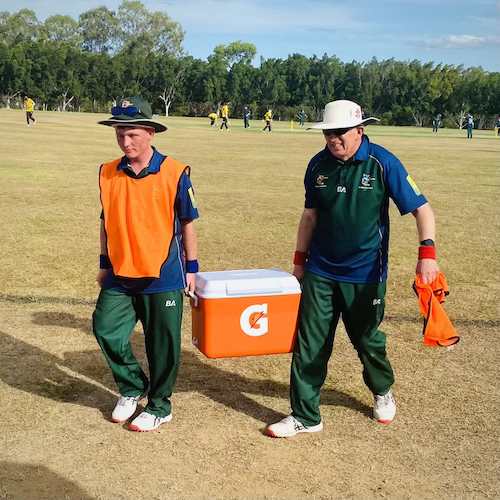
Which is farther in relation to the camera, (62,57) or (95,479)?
(62,57)

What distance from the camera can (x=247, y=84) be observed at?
96500mm

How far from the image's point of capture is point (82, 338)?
636cm

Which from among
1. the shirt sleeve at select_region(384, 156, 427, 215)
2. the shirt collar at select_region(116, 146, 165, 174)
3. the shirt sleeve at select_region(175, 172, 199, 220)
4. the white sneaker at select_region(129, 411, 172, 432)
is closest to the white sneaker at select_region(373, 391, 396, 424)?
the shirt sleeve at select_region(384, 156, 427, 215)

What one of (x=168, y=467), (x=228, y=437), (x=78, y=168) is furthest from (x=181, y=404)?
(x=78, y=168)

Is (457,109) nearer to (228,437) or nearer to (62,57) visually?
(62,57)

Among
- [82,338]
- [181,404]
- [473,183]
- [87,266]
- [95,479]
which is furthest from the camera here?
[473,183]

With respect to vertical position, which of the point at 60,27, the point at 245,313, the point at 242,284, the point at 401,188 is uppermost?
the point at 60,27

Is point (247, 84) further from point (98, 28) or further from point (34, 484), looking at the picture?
point (34, 484)

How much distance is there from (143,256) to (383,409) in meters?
1.90

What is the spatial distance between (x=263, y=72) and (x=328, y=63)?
9.94 m

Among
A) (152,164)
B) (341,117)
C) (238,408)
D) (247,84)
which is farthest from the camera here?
(247,84)

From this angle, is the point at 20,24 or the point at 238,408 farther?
the point at 20,24

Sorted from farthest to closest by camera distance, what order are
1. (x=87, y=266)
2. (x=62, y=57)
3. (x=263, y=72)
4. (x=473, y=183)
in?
(x=263, y=72) → (x=62, y=57) → (x=473, y=183) → (x=87, y=266)

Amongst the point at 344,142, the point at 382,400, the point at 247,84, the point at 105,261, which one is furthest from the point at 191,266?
the point at 247,84
